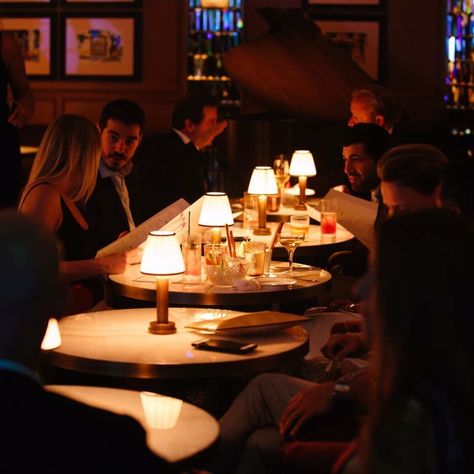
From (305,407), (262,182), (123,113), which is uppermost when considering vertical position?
(123,113)

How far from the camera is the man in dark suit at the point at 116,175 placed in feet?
17.3

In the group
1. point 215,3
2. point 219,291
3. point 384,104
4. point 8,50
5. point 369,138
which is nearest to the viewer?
point 219,291

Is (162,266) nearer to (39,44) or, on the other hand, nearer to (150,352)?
(150,352)

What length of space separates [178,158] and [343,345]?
11.9ft

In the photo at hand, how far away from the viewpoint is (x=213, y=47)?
12.8 m

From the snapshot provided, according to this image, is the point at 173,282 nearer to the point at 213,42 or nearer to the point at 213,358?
the point at 213,358

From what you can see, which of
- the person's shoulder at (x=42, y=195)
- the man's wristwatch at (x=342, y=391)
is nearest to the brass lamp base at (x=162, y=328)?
the man's wristwatch at (x=342, y=391)

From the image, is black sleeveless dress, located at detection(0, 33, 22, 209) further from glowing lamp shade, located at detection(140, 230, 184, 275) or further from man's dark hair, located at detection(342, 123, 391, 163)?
glowing lamp shade, located at detection(140, 230, 184, 275)

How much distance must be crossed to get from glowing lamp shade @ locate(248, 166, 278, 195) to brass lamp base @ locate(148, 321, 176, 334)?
254cm

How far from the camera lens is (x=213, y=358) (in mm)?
3184

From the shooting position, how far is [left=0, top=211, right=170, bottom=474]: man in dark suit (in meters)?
1.61

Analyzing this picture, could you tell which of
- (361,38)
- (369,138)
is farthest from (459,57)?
(369,138)

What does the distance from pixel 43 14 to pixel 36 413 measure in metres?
11.7

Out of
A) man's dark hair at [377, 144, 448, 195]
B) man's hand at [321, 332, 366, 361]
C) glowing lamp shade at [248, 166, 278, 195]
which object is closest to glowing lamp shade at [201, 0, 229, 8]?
glowing lamp shade at [248, 166, 278, 195]
